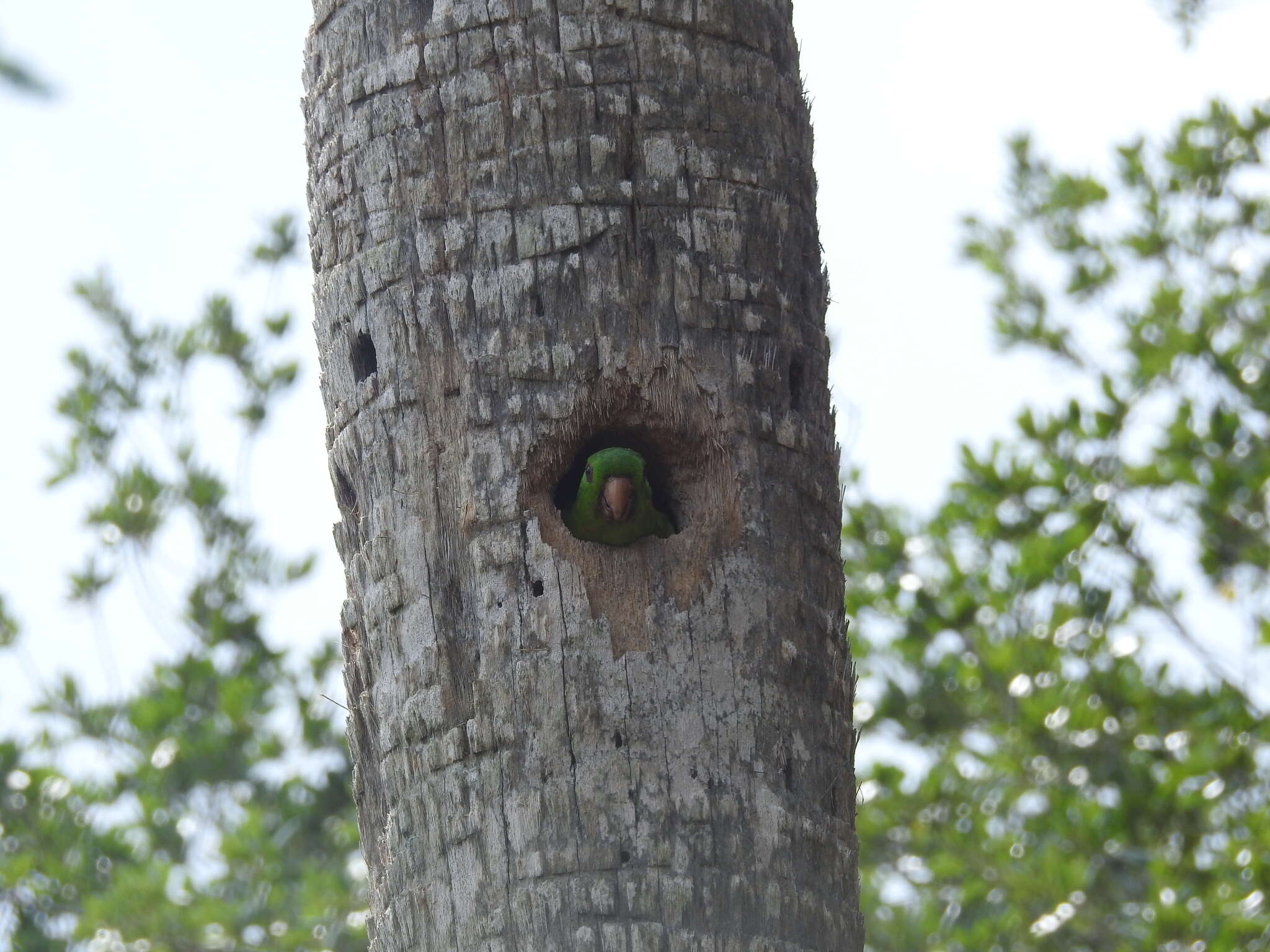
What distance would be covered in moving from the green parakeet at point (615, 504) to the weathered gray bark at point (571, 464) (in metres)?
0.07

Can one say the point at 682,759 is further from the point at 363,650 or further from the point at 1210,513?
the point at 1210,513

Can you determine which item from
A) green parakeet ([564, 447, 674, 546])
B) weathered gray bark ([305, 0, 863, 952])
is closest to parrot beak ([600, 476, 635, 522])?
green parakeet ([564, 447, 674, 546])

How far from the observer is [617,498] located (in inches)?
116

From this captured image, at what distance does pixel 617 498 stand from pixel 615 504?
14mm

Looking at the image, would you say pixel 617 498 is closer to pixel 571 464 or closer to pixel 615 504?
pixel 615 504

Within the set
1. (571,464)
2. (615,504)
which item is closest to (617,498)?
(615,504)

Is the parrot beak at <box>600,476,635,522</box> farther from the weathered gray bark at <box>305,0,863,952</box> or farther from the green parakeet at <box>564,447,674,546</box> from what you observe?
the weathered gray bark at <box>305,0,863,952</box>

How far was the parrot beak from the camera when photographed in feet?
9.43

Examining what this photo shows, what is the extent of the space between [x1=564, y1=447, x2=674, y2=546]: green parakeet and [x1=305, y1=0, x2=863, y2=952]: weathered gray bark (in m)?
0.07

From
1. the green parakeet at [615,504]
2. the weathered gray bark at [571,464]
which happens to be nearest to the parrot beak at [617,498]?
the green parakeet at [615,504]

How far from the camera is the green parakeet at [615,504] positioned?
2.83 m

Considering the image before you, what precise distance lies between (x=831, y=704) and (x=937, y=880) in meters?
5.07

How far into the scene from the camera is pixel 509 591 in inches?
100

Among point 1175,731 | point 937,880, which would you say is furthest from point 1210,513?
point 937,880
